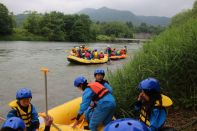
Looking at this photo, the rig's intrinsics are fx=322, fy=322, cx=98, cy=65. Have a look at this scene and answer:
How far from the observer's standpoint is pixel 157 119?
164 inches

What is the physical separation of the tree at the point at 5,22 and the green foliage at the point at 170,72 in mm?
54847

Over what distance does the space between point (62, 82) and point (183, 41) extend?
31.5 ft

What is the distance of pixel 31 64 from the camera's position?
2189 cm

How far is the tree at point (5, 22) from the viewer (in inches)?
2315

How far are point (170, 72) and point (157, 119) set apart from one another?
2457 millimetres

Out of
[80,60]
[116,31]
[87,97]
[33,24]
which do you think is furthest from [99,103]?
[116,31]

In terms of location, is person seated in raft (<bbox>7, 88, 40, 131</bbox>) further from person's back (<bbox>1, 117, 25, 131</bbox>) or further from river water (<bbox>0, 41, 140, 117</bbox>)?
river water (<bbox>0, 41, 140, 117</bbox>)

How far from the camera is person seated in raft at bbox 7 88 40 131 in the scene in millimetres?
4727

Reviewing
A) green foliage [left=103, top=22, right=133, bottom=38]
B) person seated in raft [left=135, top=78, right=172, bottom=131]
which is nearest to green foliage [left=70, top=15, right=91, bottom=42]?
green foliage [left=103, top=22, right=133, bottom=38]

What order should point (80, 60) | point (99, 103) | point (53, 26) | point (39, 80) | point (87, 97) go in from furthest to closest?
point (53, 26), point (80, 60), point (39, 80), point (87, 97), point (99, 103)

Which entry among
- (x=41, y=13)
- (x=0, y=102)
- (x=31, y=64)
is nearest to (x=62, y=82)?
(x=0, y=102)

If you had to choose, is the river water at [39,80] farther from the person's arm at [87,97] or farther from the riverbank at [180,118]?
the person's arm at [87,97]

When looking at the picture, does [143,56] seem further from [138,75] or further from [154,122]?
[154,122]

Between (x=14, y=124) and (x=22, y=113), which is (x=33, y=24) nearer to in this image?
A: (x=22, y=113)
